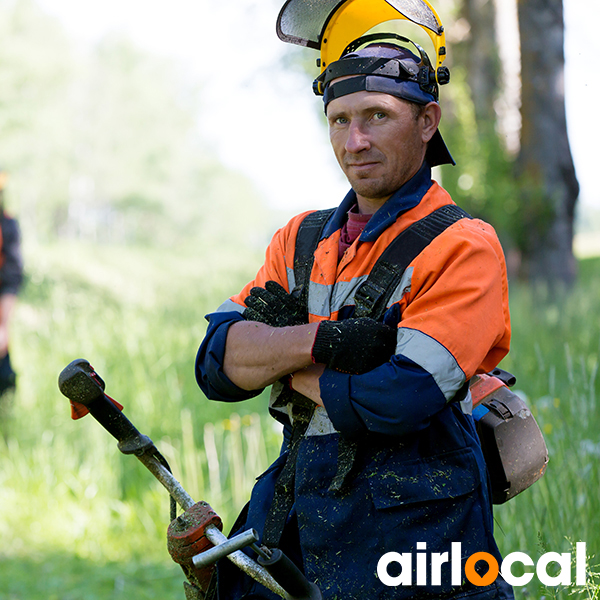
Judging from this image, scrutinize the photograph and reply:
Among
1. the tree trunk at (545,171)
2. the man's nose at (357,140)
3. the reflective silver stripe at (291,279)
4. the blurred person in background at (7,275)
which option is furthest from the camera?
the tree trunk at (545,171)

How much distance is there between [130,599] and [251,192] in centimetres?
7709

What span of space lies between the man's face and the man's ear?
2 centimetres

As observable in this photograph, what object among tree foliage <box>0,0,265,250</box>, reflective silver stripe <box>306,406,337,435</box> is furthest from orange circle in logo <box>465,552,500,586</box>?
tree foliage <box>0,0,265,250</box>

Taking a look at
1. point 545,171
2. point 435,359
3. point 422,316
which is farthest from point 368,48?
point 545,171

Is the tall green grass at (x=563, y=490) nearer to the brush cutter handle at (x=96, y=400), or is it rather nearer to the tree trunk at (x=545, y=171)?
the brush cutter handle at (x=96, y=400)

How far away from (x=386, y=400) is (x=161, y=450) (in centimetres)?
333

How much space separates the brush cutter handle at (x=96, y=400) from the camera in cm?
176

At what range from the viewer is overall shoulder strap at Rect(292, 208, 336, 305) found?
197 centimetres

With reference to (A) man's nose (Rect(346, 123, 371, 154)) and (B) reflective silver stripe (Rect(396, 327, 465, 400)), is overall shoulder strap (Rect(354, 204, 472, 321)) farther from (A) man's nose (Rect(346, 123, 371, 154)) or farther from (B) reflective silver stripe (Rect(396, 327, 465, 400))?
(A) man's nose (Rect(346, 123, 371, 154))

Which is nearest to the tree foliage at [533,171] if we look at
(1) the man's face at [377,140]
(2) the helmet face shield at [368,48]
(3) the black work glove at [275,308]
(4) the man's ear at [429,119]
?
(2) the helmet face shield at [368,48]

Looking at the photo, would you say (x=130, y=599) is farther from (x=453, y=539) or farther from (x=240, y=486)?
(x=453, y=539)

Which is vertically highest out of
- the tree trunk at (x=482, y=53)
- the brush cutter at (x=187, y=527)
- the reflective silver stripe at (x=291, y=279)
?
the tree trunk at (x=482, y=53)

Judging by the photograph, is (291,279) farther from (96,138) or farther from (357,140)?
(96,138)

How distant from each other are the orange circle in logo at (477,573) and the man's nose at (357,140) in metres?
1.08
